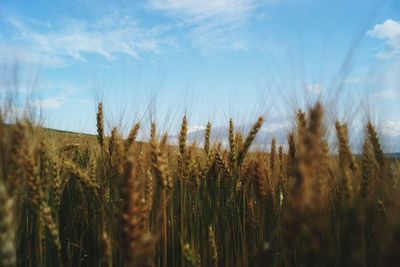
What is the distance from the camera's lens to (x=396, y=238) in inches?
41.8

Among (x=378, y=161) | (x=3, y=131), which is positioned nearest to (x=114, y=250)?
(x=3, y=131)

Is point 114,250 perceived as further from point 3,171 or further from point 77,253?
point 77,253

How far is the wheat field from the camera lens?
1236 millimetres

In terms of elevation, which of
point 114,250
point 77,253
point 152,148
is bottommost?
point 77,253

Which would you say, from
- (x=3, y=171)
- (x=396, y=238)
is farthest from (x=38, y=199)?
(x=396, y=238)

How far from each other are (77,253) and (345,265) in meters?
2.77

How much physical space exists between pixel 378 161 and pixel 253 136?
42.2 inches

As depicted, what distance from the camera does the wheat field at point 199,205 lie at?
1236 mm

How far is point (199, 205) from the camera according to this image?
9.65 ft

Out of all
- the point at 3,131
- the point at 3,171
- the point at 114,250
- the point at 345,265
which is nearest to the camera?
the point at 345,265

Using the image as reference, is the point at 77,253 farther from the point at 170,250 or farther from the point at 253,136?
the point at 253,136

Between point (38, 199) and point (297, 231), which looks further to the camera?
point (38, 199)

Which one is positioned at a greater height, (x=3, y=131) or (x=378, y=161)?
(x=3, y=131)

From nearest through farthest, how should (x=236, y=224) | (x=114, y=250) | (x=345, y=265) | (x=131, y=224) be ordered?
1. (x=345, y=265)
2. (x=131, y=224)
3. (x=114, y=250)
4. (x=236, y=224)
